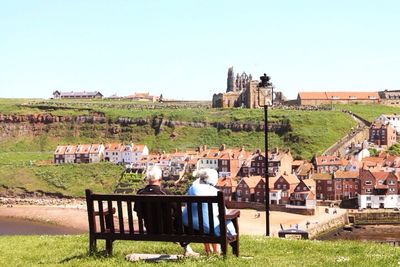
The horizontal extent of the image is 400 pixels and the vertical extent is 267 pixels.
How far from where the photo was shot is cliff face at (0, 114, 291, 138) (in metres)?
116

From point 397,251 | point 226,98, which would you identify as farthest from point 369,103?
point 397,251

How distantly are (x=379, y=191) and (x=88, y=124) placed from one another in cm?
7541

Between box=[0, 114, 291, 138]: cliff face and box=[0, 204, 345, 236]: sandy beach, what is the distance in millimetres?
46174

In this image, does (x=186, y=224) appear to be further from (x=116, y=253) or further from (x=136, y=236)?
(x=116, y=253)

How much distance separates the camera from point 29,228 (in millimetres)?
57406

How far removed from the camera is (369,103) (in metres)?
146

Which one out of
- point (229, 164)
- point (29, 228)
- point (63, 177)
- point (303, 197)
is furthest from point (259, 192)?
point (63, 177)

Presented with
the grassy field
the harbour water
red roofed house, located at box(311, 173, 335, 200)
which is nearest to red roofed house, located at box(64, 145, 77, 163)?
the grassy field

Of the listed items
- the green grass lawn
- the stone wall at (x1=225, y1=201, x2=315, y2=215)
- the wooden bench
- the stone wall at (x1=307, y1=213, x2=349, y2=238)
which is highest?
the wooden bench

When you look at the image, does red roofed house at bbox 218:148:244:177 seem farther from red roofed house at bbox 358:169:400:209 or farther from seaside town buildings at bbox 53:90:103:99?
seaside town buildings at bbox 53:90:103:99

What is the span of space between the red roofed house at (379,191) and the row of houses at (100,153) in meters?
42.9

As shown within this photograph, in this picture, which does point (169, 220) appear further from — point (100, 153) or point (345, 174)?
point (100, 153)

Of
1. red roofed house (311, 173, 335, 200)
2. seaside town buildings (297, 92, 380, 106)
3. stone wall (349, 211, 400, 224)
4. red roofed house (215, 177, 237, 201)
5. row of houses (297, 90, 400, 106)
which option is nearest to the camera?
stone wall (349, 211, 400, 224)

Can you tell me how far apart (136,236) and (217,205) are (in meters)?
1.37
